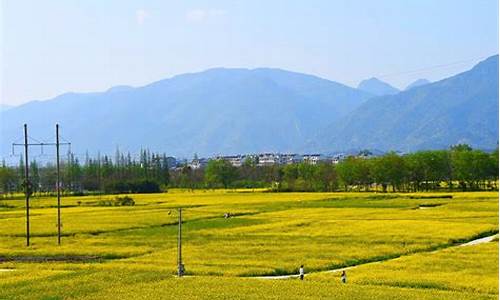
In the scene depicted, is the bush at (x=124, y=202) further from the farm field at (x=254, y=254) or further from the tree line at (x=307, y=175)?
the tree line at (x=307, y=175)

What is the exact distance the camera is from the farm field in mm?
28750

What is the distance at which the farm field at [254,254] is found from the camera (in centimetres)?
2875

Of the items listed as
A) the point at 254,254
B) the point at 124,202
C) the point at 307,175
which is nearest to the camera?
the point at 254,254

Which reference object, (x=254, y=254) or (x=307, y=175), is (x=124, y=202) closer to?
(x=307, y=175)

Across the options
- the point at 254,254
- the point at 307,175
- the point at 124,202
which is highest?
the point at 307,175

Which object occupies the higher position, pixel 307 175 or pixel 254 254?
pixel 307 175

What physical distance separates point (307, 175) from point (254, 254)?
9622 centimetres

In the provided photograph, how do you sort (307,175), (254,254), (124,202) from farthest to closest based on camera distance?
(307,175)
(124,202)
(254,254)

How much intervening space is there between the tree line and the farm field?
45.0 metres

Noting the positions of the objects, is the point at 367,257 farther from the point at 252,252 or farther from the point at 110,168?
the point at 110,168

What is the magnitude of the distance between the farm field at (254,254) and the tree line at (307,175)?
45002 millimetres

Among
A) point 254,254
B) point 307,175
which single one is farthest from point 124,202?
point 254,254

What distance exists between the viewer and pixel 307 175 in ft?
449

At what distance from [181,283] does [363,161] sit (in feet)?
340
